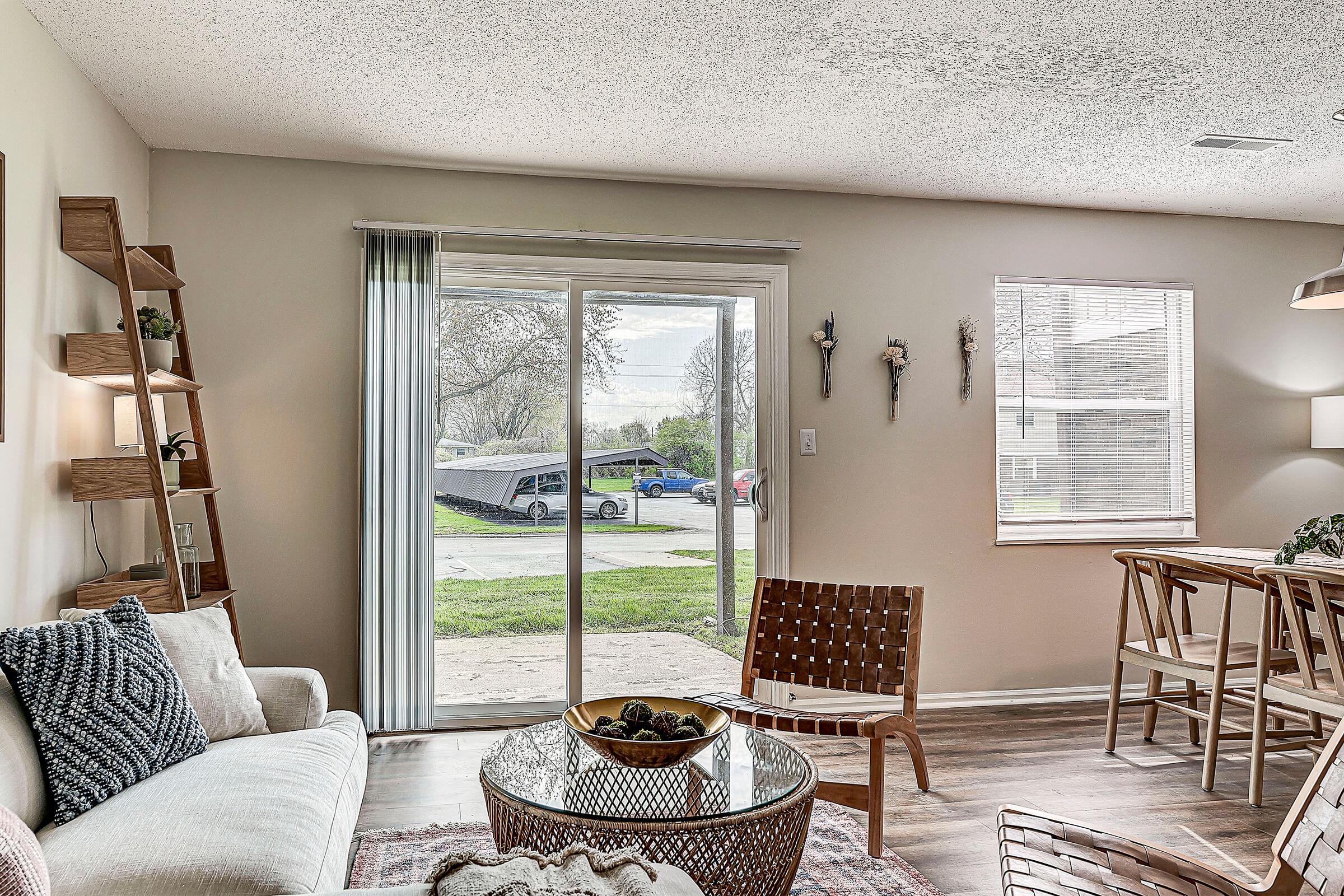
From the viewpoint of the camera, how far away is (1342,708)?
2.74 metres

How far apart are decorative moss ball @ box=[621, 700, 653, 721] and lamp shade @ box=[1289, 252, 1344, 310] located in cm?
273

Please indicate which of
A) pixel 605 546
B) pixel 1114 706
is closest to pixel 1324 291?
pixel 1114 706

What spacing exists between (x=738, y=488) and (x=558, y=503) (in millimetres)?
829

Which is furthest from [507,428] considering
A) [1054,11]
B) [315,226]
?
[1054,11]

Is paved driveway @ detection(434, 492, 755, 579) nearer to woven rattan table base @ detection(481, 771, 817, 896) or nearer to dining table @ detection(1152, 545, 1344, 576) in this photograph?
dining table @ detection(1152, 545, 1344, 576)

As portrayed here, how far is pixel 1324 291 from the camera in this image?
3.15 metres

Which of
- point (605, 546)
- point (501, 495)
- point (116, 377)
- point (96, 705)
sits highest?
point (116, 377)

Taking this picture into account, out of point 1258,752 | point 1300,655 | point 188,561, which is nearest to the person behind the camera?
point 1300,655

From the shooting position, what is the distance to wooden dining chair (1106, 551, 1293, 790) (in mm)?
3238

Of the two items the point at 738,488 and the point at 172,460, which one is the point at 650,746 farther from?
the point at 738,488

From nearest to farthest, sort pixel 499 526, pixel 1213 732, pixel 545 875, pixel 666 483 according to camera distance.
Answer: pixel 545 875
pixel 1213 732
pixel 499 526
pixel 666 483

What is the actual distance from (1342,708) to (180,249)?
441cm

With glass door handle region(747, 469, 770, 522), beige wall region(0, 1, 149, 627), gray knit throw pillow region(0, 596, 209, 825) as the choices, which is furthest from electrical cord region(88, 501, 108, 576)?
glass door handle region(747, 469, 770, 522)

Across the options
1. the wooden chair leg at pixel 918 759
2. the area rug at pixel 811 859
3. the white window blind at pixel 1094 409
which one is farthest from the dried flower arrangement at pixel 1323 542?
the area rug at pixel 811 859
